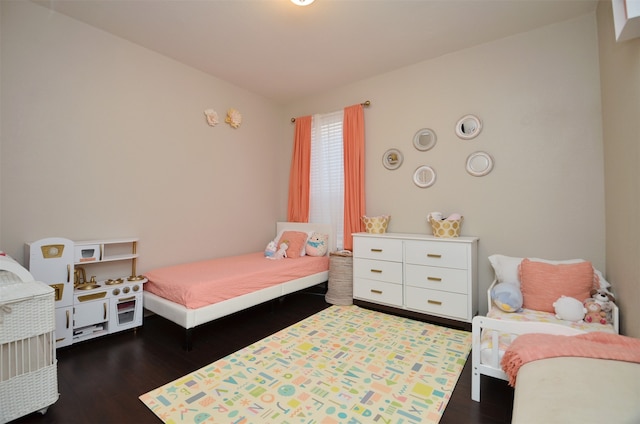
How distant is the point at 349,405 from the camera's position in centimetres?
165

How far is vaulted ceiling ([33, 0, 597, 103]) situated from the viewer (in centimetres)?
238

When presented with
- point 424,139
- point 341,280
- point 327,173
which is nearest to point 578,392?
point 341,280

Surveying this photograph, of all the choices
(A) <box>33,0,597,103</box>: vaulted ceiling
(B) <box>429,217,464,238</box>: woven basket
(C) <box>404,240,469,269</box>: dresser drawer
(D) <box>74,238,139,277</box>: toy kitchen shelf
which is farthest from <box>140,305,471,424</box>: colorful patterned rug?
(A) <box>33,0,597,103</box>: vaulted ceiling

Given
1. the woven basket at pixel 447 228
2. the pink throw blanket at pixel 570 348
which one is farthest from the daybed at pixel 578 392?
the woven basket at pixel 447 228

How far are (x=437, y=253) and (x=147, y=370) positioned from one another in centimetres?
255

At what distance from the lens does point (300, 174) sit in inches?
170

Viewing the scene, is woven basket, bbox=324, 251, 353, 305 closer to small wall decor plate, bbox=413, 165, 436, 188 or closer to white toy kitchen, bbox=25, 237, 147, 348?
small wall decor plate, bbox=413, 165, 436, 188

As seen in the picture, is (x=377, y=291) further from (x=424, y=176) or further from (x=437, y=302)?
(x=424, y=176)

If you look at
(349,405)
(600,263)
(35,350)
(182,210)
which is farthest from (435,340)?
(182,210)

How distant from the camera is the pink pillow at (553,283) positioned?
2189mm

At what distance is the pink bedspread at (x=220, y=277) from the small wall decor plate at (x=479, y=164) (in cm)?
202

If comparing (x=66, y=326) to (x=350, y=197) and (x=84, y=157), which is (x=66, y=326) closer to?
(x=84, y=157)

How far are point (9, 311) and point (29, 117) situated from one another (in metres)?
1.73

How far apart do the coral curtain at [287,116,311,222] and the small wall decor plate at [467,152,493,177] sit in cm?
210
